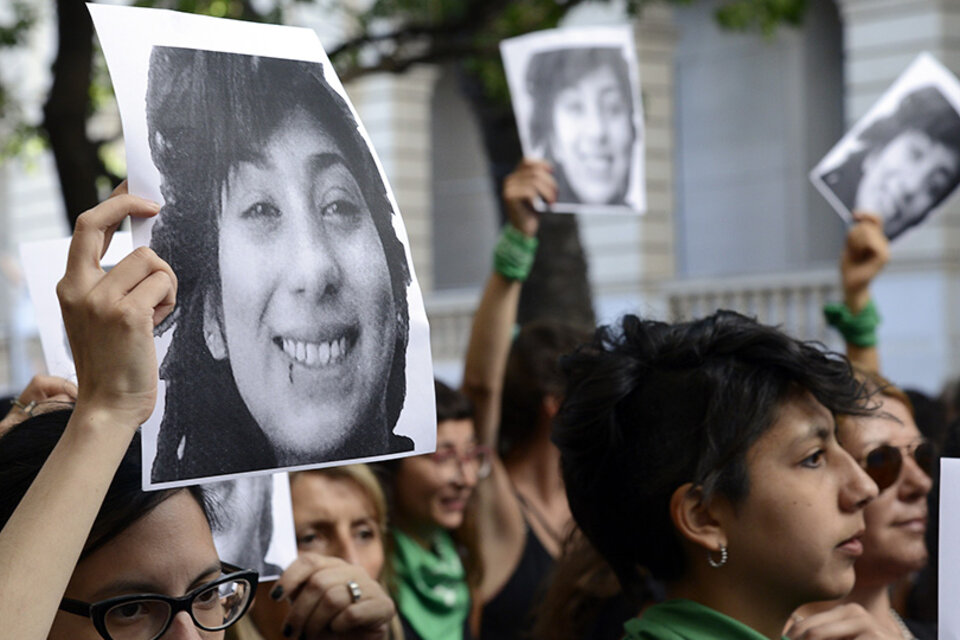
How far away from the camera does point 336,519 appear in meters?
3.33

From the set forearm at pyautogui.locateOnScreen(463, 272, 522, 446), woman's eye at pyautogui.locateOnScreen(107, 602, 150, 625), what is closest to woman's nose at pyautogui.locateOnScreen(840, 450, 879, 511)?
woman's eye at pyautogui.locateOnScreen(107, 602, 150, 625)

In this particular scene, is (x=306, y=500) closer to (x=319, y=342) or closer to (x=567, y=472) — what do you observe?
(x=567, y=472)

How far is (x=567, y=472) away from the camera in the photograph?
2.58 metres

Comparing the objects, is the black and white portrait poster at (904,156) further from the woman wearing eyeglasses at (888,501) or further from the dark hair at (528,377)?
the woman wearing eyeglasses at (888,501)

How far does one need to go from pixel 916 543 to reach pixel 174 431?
192 cm

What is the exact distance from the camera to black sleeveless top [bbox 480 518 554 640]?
13.7ft

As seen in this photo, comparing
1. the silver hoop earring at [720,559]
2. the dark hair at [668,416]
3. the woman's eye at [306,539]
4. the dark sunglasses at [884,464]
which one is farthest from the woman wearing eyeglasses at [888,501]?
the woman's eye at [306,539]

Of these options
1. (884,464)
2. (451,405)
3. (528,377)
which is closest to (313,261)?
(884,464)

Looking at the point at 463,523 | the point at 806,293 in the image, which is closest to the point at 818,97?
the point at 806,293

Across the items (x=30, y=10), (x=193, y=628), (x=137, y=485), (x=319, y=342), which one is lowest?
(x=193, y=628)

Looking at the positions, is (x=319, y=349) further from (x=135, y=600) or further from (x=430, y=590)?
(x=430, y=590)

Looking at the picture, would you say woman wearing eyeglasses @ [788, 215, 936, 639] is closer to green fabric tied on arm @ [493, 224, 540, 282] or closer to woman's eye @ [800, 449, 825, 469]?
woman's eye @ [800, 449, 825, 469]

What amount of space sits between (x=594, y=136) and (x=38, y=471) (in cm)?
277

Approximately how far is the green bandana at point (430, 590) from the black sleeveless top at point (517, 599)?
0.14 m
